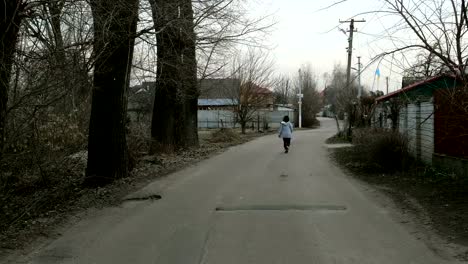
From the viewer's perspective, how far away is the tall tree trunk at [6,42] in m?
9.11

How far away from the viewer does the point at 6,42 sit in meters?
9.71

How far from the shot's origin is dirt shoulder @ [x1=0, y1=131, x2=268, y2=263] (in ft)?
25.4

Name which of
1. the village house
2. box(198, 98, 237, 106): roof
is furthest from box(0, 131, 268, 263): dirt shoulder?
box(198, 98, 237, 106): roof

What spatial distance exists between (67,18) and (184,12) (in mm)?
3847

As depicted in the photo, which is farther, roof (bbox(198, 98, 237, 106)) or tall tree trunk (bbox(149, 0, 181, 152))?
roof (bbox(198, 98, 237, 106))

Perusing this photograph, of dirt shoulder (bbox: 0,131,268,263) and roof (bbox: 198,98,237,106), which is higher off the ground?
roof (bbox: 198,98,237,106)

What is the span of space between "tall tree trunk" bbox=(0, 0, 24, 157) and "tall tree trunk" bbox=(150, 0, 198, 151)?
13.1 feet

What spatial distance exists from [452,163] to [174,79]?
1044cm

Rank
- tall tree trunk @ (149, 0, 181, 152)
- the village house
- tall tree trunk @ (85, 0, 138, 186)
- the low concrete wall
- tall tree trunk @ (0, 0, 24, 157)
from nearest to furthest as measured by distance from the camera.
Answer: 1. tall tree trunk @ (0, 0, 24, 157)
2. the village house
3. the low concrete wall
4. tall tree trunk @ (85, 0, 138, 186)
5. tall tree trunk @ (149, 0, 181, 152)

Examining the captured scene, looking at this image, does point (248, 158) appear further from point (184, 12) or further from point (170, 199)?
point (170, 199)

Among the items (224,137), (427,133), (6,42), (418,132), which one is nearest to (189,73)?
(418,132)

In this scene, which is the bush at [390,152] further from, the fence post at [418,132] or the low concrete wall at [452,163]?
the low concrete wall at [452,163]

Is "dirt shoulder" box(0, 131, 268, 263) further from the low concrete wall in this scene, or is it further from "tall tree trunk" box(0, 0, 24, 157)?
the low concrete wall

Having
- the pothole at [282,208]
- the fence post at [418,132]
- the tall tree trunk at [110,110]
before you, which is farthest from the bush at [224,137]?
the pothole at [282,208]
